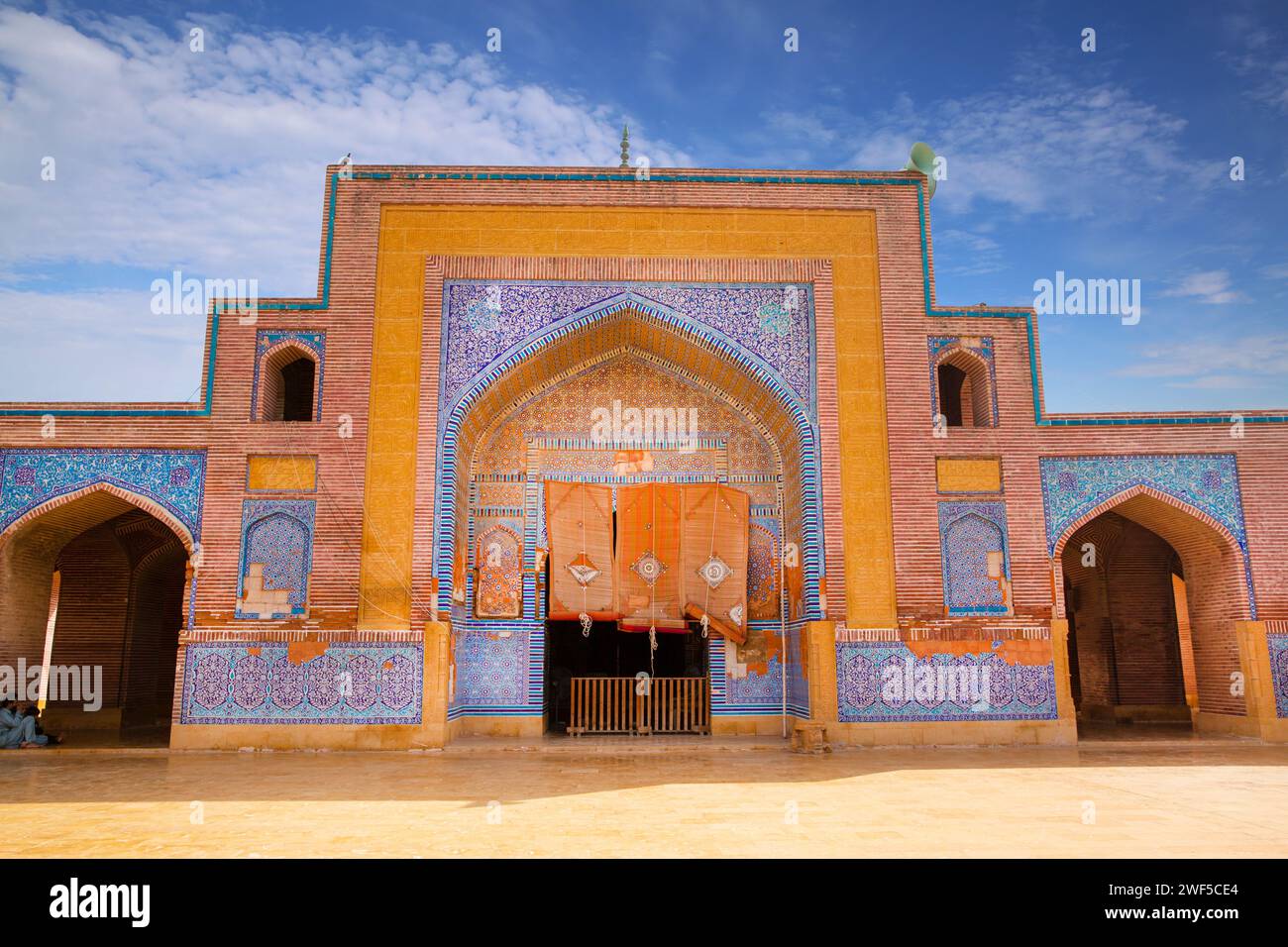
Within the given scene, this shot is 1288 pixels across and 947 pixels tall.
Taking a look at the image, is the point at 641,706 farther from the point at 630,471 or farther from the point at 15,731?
the point at 15,731

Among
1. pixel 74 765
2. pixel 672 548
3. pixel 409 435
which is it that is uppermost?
pixel 409 435

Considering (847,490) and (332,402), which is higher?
(332,402)

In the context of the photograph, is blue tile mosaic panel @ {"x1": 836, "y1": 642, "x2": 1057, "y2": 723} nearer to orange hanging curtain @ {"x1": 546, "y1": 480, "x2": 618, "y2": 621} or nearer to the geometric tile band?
the geometric tile band

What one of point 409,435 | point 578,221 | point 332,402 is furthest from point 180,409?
point 578,221

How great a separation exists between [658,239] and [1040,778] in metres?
6.80

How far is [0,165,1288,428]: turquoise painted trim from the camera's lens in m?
9.76

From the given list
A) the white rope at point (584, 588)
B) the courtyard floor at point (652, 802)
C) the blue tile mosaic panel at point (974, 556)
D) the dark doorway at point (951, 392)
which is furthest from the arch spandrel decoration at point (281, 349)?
the dark doorway at point (951, 392)

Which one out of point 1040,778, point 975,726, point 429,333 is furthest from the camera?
point 429,333

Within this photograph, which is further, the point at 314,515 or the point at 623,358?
the point at 623,358

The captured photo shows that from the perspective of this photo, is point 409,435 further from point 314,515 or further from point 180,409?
point 180,409

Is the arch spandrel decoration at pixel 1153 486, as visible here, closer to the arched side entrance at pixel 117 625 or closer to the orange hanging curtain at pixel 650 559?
the orange hanging curtain at pixel 650 559

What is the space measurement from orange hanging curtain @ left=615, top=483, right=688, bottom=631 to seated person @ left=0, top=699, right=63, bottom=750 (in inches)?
244

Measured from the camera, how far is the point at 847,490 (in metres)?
9.89

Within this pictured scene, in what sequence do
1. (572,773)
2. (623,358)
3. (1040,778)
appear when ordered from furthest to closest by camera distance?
(623,358) → (572,773) → (1040,778)
